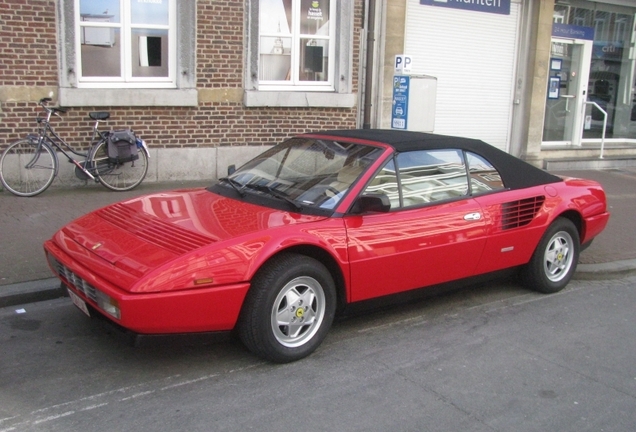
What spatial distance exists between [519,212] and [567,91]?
10.2 metres

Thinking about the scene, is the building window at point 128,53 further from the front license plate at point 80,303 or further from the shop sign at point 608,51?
the shop sign at point 608,51

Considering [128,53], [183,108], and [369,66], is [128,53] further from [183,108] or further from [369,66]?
[369,66]

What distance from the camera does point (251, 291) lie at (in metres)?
4.28

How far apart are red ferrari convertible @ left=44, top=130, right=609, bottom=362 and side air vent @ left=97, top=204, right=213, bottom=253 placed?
0.05 feet

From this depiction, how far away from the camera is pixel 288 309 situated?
4438mm

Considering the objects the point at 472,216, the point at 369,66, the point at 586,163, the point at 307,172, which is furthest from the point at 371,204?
the point at 586,163

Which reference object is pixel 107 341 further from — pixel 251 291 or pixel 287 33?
pixel 287 33

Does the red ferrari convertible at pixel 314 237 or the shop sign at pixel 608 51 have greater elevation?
the shop sign at pixel 608 51

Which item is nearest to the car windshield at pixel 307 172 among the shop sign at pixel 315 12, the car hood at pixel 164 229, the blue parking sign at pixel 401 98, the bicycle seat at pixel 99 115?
the car hood at pixel 164 229

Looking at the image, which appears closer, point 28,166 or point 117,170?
point 28,166

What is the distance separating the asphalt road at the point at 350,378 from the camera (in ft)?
12.4

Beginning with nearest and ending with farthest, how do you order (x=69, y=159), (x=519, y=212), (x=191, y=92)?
(x=519, y=212), (x=69, y=159), (x=191, y=92)

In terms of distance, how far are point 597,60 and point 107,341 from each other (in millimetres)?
13707

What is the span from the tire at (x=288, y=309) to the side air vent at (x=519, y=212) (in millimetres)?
1865
